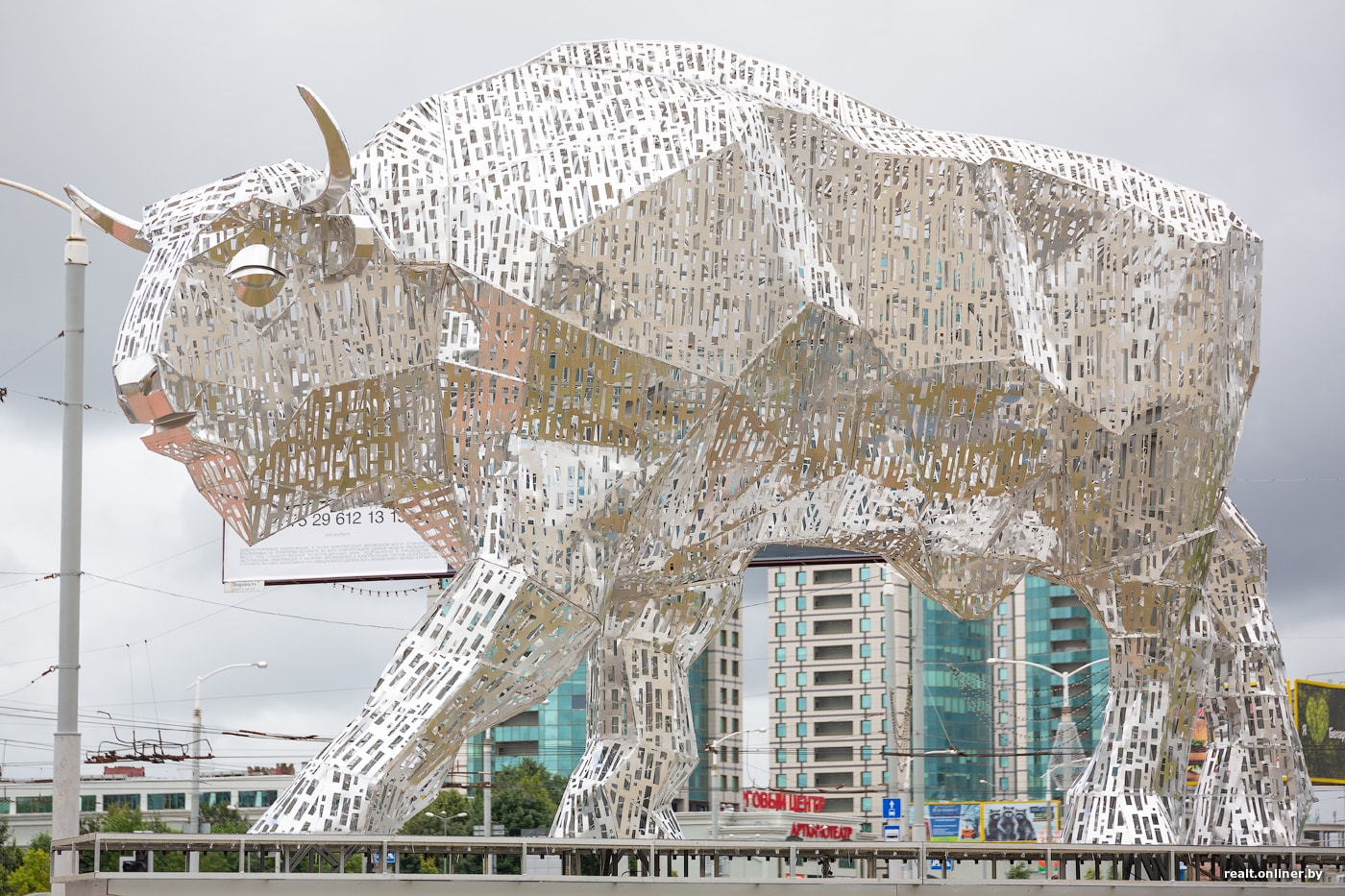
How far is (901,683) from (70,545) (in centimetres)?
7314

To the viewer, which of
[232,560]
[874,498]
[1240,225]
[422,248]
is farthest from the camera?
[232,560]

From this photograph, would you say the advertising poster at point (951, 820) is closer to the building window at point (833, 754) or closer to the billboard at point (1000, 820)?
the billboard at point (1000, 820)

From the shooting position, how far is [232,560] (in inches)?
1412

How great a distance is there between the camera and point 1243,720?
10.5 m

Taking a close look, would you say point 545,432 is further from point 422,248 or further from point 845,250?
point 845,250

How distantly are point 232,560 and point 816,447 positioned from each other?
2882 cm

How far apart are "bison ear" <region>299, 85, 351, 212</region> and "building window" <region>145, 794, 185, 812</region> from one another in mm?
51652

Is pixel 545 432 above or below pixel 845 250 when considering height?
below

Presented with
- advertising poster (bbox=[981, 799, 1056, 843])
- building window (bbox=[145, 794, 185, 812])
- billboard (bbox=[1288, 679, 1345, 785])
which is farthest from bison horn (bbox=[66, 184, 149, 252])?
building window (bbox=[145, 794, 185, 812])

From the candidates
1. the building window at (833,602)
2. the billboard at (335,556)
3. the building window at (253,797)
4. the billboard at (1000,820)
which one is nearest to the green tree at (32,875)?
the billboard at (335,556)

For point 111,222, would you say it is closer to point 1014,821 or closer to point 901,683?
point 1014,821

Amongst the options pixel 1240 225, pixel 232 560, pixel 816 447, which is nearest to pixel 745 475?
pixel 816 447

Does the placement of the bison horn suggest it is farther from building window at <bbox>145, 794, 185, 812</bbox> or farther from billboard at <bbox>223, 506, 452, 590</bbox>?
building window at <bbox>145, 794, 185, 812</bbox>

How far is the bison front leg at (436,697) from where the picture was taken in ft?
23.7
